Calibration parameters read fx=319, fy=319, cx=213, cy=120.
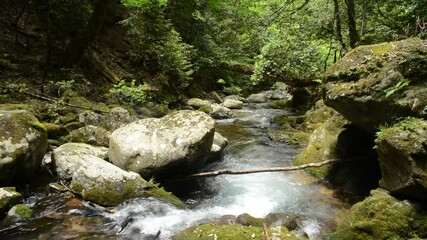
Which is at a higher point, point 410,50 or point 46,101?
point 410,50

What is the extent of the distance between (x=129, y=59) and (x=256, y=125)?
658cm

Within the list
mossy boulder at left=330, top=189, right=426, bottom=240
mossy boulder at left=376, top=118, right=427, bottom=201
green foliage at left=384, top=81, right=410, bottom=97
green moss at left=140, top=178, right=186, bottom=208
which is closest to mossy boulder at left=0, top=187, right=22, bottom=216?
green moss at left=140, top=178, right=186, bottom=208

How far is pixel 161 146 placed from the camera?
18.6 feet

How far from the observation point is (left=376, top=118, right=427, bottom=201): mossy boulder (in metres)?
3.70

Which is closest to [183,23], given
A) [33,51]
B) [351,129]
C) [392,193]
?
[33,51]

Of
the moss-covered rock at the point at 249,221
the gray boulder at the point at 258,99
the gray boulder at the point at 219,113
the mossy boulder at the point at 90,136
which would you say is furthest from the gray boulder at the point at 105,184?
the gray boulder at the point at 258,99

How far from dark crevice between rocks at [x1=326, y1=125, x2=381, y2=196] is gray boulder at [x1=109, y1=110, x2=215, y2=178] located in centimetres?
261

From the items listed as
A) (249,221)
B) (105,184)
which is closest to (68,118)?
(105,184)

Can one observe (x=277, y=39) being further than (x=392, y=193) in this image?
Yes

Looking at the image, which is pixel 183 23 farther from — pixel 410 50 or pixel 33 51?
pixel 410 50

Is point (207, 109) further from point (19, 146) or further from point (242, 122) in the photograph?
point (19, 146)

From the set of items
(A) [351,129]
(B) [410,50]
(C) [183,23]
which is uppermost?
(C) [183,23]

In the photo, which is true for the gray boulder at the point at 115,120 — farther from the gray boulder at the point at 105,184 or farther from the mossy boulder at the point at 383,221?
the mossy boulder at the point at 383,221

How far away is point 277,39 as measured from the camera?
37.3ft
